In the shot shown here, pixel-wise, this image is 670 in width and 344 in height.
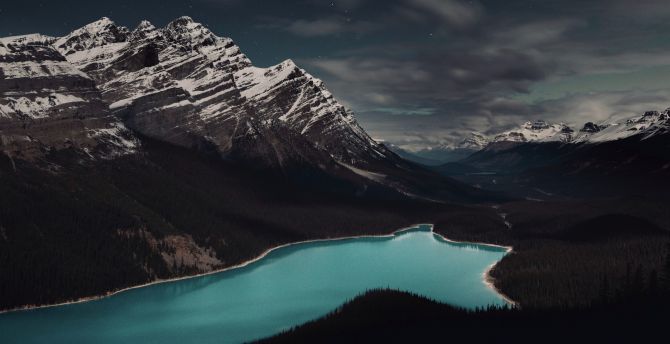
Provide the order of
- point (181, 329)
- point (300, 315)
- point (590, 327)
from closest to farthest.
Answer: point (590, 327), point (181, 329), point (300, 315)

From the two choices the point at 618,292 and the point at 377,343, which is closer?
the point at 377,343

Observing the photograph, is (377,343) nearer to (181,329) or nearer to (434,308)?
(434,308)

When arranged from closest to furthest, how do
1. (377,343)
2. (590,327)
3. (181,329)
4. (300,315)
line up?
(377,343) → (590,327) → (181,329) → (300,315)

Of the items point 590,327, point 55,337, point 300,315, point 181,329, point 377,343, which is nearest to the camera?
point 377,343

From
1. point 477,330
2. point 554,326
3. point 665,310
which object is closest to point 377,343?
point 477,330

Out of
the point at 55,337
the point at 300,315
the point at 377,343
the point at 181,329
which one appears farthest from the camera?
the point at 300,315

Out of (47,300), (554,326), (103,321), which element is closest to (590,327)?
(554,326)

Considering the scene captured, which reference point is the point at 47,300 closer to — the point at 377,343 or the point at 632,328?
the point at 377,343

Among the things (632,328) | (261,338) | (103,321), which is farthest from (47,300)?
(632,328)

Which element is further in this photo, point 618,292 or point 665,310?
point 618,292
